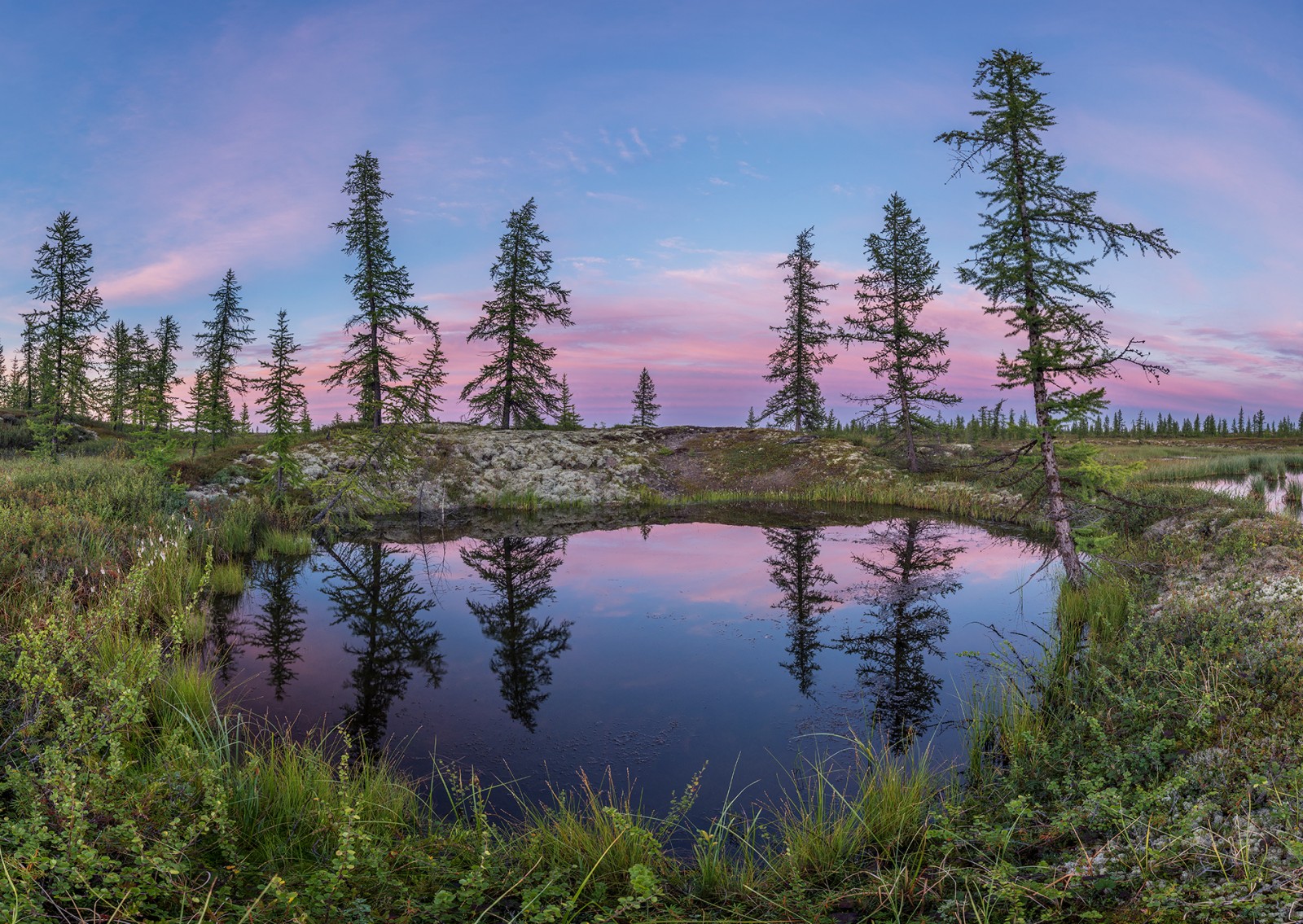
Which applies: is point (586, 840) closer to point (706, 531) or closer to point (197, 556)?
point (197, 556)

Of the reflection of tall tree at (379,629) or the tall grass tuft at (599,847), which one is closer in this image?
the tall grass tuft at (599,847)

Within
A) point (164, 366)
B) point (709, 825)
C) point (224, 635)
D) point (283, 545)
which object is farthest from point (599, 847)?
point (164, 366)

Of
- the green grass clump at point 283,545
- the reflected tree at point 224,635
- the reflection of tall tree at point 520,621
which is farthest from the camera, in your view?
the green grass clump at point 283,545

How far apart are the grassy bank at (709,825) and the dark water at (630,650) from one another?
2.38ft

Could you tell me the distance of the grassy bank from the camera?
317 centimetres

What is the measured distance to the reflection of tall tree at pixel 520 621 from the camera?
8.23 meters

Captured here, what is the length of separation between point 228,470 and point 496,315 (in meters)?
17.6

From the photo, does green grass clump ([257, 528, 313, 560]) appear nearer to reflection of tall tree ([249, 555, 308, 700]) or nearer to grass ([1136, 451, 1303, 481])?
reflection of tall tree ([249, 555, 308, 700])

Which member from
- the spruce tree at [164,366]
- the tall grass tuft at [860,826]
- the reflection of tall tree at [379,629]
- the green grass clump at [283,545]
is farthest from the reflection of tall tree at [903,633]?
the spruce tree at [164,366]

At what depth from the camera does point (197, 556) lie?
1238 cm

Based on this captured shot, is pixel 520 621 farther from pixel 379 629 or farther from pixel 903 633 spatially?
pixel 903 633

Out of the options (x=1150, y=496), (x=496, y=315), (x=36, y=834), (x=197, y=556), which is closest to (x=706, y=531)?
(x=1150, y=496)

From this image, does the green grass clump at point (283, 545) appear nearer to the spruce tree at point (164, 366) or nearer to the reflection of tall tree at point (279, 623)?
the reflection of tall tree at point (279, 623)

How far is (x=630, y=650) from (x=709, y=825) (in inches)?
188
